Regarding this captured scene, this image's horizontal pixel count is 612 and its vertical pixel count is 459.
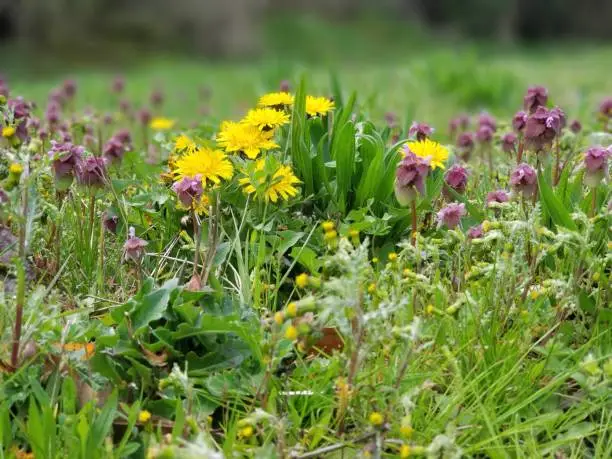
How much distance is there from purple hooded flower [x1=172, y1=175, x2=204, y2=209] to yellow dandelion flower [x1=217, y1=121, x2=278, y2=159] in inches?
7.2

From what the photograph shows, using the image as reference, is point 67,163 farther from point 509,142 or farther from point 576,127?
point 576,127

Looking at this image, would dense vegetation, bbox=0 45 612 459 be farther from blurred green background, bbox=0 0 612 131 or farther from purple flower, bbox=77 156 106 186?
blurred green background, bbox=0 0 612 131

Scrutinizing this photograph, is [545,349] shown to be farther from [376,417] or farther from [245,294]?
[245,294]

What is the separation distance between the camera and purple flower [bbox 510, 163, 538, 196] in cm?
202

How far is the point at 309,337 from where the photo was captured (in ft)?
5.12

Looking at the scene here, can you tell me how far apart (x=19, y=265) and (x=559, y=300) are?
1113mm

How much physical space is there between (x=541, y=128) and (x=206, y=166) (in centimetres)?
80

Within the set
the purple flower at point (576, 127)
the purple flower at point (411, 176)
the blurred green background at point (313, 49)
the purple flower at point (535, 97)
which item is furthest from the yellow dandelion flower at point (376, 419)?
the blurred green background at point (313, 49)

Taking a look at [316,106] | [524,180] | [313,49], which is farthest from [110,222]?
[313,49]

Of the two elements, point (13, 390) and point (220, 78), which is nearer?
point (13, 390)

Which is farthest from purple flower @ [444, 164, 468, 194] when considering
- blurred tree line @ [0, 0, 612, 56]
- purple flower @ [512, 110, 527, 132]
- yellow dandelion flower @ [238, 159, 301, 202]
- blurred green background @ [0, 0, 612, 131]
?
blurred tree line @ [0, 0, 612, 56]

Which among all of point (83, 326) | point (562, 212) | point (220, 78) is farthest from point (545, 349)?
point (220, 78)

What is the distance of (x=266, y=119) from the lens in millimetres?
2166

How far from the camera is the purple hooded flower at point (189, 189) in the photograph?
6.43ft
